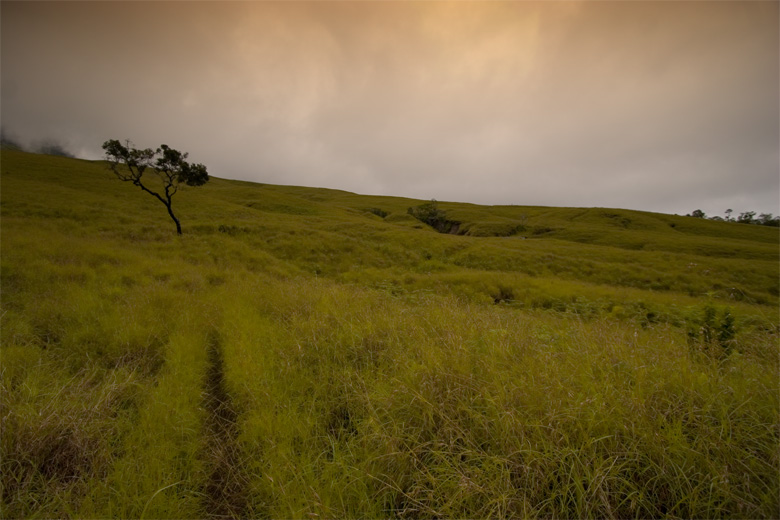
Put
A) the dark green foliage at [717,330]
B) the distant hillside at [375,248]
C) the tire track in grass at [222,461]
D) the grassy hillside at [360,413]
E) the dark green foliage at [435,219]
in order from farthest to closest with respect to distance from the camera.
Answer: the dark green foliage at [435,219] → the distant hillside at [375,248] → the dark green foliage at [717,330] → the tire track in grass at [222,461] → the grassy hillside at [360,413]

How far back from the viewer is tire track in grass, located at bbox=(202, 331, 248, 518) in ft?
9.46

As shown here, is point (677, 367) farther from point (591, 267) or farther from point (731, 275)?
point (731, 275)

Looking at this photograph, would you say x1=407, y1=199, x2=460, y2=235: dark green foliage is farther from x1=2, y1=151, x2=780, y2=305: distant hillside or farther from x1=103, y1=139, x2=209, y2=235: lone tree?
x1=103, y1=139, x2=209, y2=235: lone tree

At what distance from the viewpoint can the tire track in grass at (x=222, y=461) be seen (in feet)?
9.46

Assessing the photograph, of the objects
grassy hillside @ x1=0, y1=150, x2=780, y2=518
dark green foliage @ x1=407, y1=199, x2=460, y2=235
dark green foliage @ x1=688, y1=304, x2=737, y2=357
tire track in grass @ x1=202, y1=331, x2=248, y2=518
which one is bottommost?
tire track in grass @ x1=202, y1=331, x2=248, y2=518

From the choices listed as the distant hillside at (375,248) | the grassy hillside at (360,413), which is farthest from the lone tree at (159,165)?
the grassy hillside at (360,413)

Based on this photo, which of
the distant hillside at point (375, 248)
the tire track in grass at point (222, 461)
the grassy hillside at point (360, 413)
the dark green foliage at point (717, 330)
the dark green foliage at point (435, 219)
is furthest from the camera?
the dark green foliage at point (435, 219)

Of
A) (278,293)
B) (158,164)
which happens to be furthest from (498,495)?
(158,164)

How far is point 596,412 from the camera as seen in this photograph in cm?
290

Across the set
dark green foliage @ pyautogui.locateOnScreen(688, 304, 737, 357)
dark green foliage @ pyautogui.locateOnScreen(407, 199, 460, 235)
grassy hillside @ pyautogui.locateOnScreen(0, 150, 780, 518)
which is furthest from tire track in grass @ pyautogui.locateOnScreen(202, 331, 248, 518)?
dark green foliage @ pyautogui.locateOnScreen(407, 199, 460, 235)

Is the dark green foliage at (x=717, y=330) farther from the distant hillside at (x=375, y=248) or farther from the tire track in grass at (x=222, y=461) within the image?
the distant hillside at (x=375, y=248)

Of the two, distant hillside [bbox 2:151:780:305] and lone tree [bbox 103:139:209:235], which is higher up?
lone tree [bbox 103:139:209:235]

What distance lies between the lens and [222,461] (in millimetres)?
3297

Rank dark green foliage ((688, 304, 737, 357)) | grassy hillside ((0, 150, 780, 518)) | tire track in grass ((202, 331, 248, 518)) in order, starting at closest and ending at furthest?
grassy hillside ((0, 150, 780, 518))
tire track in grass ((202, 331, 248, 518))
dark green foliage ((688, 304, 737, 357))
